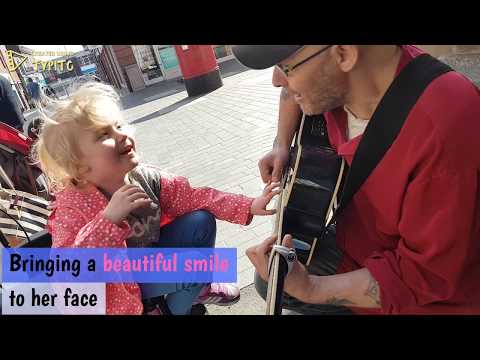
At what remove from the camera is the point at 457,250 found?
1030mm

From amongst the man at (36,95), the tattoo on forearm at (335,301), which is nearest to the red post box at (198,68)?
the man at (36,95)

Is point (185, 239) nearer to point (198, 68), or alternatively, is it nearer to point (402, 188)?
point (402, 188)

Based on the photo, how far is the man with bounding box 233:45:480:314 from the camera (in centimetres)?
98

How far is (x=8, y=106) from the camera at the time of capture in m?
3.52

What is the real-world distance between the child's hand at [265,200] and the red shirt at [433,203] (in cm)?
57

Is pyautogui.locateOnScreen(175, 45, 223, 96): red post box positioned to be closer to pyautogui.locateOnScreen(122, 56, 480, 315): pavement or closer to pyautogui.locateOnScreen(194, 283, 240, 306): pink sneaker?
pyautogui.locateOnScreen(122, 56, 480, 315): pavement

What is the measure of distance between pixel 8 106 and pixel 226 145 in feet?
8.57

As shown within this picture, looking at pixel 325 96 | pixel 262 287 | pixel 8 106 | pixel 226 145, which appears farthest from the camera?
pixel 226 145

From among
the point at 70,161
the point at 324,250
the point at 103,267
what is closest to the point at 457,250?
the point at 324,250

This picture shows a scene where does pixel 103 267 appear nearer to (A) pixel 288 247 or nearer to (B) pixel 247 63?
(A) pixel 288 247

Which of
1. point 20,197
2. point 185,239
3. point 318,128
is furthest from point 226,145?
point 318,128
